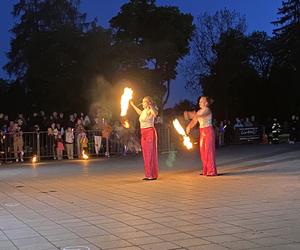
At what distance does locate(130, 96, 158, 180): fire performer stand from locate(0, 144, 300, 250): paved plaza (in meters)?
0.35

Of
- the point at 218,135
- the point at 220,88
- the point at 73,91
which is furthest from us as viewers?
the point at 220,88

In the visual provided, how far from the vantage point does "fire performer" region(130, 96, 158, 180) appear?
14.3 meters

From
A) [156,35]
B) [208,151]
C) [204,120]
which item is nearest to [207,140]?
[208,151]

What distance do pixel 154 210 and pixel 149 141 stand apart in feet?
16.6

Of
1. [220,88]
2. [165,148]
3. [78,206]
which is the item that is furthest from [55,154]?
[220,88]

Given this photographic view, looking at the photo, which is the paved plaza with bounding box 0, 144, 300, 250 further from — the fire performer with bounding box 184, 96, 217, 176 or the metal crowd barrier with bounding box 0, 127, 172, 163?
the metal crowd barrier with bounding box 0, 127, 172, 163

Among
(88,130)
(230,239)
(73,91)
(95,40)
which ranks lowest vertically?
(230,239)

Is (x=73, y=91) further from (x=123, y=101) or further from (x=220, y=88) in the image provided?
(x=123, y=101)

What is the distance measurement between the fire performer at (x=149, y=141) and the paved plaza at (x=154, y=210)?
350 mm

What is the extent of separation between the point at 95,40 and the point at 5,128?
60.8ft

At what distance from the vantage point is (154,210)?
30.8 feet

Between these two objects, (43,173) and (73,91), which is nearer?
(43,173)

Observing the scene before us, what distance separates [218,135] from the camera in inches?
1179

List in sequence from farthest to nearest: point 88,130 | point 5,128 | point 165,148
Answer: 1. point 165,148
2. point 88,130
3. point 5,128
